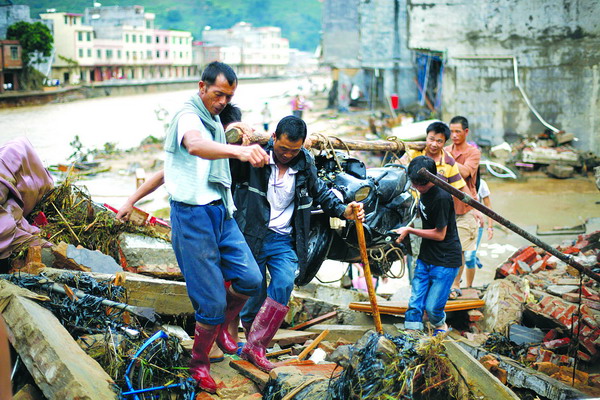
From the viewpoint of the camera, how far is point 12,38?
47.0 m

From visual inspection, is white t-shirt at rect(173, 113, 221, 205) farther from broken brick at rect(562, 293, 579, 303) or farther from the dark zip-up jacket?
broken brick at rect(562, 293, 579, 303)

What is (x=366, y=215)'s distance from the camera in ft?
16.1

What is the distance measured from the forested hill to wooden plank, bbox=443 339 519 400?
94.7m

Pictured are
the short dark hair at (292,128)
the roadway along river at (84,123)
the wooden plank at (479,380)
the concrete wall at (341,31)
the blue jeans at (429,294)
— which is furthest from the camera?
the concrete wall at (341,31)

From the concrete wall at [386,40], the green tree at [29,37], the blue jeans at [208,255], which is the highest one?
the green tree at [29,37]

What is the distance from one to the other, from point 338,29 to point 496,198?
2953 cm

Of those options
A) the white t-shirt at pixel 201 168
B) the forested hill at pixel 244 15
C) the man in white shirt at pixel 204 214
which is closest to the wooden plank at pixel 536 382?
the man in white shirt at pixel 204 214

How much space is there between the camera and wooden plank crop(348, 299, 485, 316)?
5275 mm

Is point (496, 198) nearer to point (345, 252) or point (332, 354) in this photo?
point (345, 252)

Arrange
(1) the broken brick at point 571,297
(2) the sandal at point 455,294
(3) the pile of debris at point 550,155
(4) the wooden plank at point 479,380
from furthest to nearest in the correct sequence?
(3) the pile of debris at point 550,155 < (2) the sandal at point 455,294 < (1) the broken brick at point 571,297 < (4) the wooden plank at point 479,380

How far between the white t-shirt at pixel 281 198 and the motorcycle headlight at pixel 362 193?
28.3 inches

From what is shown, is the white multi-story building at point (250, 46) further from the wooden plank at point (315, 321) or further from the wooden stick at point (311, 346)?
the wooden stick at point (311, 346)

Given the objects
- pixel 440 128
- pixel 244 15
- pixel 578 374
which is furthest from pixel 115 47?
pixel 244 15

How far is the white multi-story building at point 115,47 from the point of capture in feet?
202
